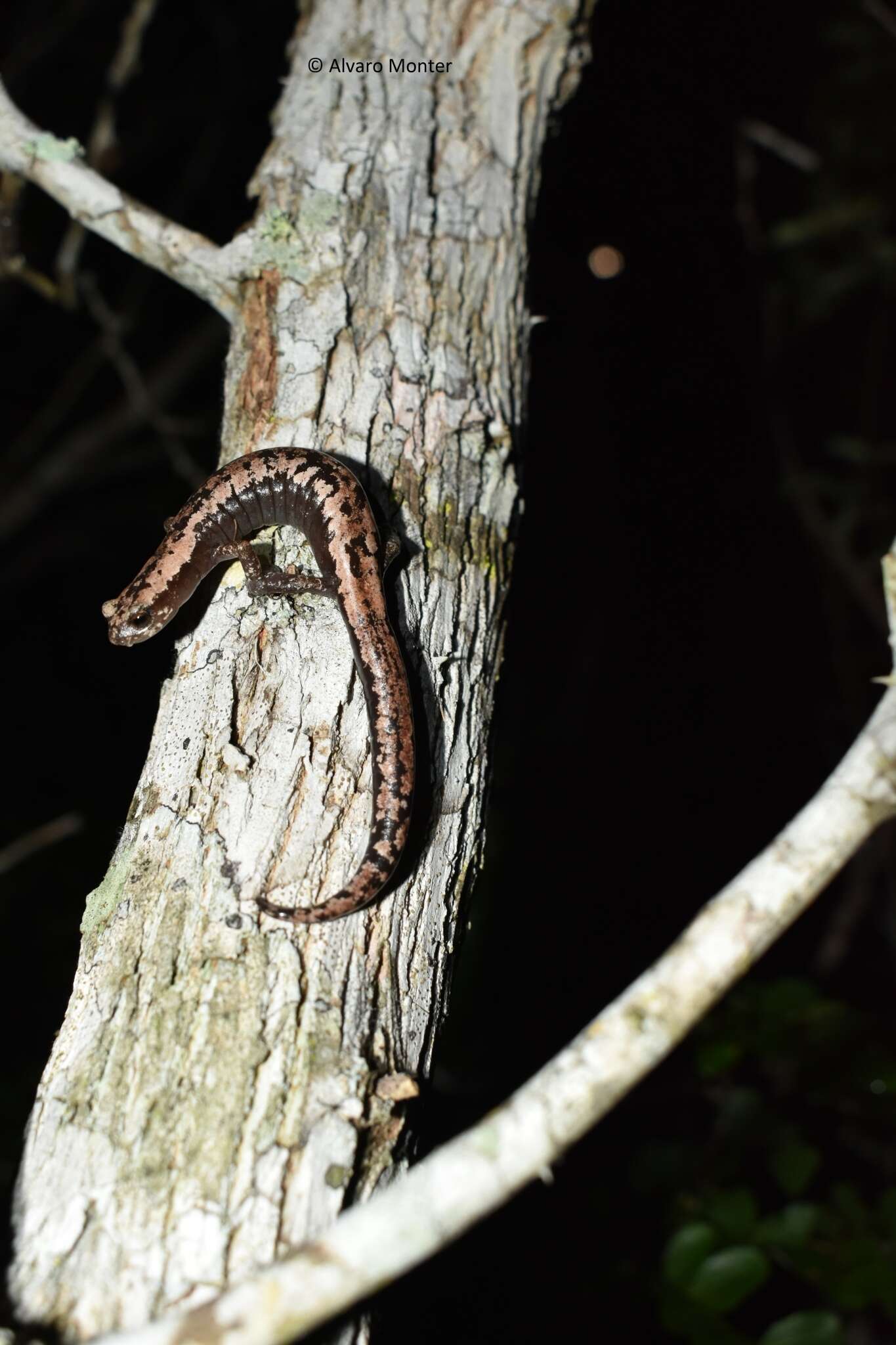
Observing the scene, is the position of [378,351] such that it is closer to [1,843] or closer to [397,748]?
[397,748]

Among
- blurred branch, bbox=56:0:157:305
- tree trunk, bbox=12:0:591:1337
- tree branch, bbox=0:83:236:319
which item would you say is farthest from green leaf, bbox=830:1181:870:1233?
blurred branch, bbox=56:0:157:305

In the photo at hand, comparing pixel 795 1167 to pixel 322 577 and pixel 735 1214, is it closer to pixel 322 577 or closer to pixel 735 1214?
pixel 735 1214

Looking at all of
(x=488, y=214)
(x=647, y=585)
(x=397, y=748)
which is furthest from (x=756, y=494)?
(x=397, y=748)

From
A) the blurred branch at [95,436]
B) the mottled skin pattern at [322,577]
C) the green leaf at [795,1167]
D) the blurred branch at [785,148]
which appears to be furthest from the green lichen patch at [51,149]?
the green leaf at [795,1167]

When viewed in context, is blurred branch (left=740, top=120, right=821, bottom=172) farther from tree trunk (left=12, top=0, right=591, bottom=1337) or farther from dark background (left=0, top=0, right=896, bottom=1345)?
tree trunk (left=12, top=0, right=591, bottom=1337)

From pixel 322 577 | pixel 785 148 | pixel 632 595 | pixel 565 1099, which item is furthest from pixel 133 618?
pixel 785 148

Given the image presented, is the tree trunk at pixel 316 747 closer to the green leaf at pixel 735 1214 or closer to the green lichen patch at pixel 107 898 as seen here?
the green lichen patch at pixel 107 898
